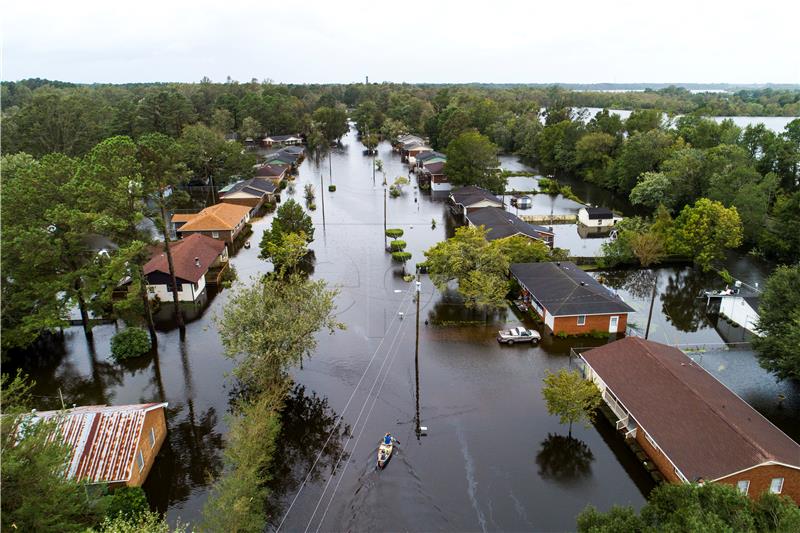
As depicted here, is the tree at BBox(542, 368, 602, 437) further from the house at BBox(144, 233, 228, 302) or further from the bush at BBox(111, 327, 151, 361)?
the house at BBox(144, 233, 228, 302)

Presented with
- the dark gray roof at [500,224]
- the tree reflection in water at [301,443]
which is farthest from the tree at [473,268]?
the tree reflection in water at [301,443]

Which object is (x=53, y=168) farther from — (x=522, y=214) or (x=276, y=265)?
(x=522, y=214)

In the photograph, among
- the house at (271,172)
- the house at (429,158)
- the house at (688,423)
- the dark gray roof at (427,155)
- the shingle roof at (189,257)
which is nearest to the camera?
the house at (688,423)

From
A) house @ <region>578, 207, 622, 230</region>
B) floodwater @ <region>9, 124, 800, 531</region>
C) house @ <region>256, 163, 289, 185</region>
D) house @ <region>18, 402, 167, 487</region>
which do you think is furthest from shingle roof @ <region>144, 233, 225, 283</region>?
house @ <region>578, 207, 622, 230</region>

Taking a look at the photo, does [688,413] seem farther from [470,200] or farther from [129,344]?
[470,200]

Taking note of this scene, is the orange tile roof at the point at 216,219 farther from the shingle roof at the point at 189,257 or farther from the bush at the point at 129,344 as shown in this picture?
the bush at the point at 129,344
